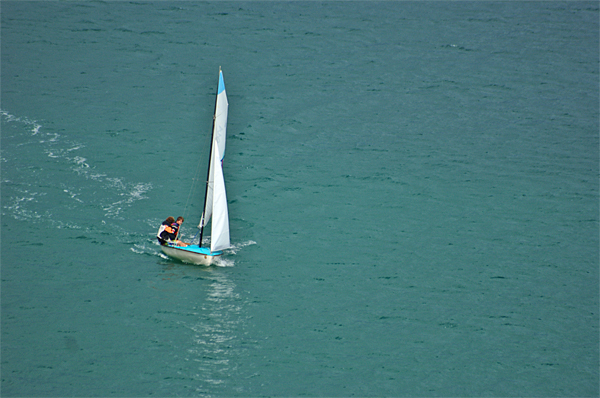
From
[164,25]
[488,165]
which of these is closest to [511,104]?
[488,165]

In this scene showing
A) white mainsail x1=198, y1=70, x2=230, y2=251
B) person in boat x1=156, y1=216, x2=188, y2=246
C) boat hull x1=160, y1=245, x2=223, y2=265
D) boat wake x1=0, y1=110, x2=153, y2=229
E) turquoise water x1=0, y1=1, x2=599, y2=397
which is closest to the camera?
turquoise water x1=0, y1=1, x2=599, y2=397

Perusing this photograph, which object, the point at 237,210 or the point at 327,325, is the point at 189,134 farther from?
the point at 327,325

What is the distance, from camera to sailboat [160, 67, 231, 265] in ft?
131

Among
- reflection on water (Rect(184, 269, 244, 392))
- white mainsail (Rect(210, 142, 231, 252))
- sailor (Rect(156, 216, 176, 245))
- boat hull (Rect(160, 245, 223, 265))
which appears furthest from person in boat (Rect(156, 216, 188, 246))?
reflection on water (Rect(184, 269, 244, 392))

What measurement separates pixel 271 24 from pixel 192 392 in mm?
62481

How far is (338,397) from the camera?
32.1 meters

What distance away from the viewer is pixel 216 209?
132 ft

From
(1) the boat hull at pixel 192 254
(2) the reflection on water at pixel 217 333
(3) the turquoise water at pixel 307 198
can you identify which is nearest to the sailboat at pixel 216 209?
(1) the boat hull at pixel 192 254

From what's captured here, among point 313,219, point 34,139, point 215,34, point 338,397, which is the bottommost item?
point 338,397

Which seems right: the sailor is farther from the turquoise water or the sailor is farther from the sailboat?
the turquoise water

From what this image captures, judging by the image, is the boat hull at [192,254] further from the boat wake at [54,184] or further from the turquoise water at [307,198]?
the boat wake at [54,184]

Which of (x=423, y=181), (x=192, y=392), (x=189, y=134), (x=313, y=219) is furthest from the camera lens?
(x=189, y=134)

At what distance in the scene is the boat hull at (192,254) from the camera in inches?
1578

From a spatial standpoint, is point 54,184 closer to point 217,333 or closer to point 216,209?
point 216,209
